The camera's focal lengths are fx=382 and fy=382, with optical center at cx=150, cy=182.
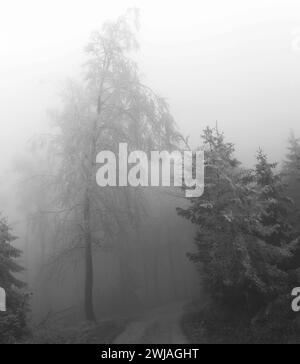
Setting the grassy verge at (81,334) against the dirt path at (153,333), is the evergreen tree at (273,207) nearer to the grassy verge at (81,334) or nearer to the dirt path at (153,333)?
the dirt path at (153,333)

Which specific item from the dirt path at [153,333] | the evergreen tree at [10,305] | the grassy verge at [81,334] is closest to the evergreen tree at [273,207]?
the dirt path at [153,333]

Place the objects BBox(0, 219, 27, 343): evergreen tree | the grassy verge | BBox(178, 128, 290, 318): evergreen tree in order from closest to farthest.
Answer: BBox(0, 219, 27, 343): evergreen tree, BBox(178, 128, 290, 318): evergreen tree, the grassy verge

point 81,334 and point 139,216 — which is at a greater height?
point 139,216

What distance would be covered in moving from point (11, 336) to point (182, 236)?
31.4m

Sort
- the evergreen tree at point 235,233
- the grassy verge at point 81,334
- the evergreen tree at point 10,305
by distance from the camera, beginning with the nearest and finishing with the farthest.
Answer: the evergreen tree at point 10,305 → the evergreen tree at point 235,233 → the grassy verge at point 81,334

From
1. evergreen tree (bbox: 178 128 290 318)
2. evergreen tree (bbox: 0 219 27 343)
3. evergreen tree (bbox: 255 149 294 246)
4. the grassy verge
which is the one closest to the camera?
evergreen tree (bbox: 0 219 27 343)

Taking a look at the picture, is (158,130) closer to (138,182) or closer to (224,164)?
(138,182)

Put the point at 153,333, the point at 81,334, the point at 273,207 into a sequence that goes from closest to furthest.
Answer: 1. the point at 81,334
2. the point at 153,333
3. the point at 273,207

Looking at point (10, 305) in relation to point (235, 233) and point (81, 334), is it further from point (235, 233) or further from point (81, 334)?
point (235, 233)

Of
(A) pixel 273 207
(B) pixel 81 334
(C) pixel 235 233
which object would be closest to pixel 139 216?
(C) pixel 235 233

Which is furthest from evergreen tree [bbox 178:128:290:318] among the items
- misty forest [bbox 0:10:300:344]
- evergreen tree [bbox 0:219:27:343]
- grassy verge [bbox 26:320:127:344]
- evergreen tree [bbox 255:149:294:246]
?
evergreen tree [bbox 0:219:27:343]

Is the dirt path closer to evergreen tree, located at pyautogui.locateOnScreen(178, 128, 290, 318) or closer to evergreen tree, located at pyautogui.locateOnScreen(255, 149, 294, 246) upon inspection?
evergreen tree, located at pyautogui.locateOnScreen(178, 128, 290, 318)

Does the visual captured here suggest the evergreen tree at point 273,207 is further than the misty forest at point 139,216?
Yes

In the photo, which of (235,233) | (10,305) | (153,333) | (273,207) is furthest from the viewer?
(273,207)
